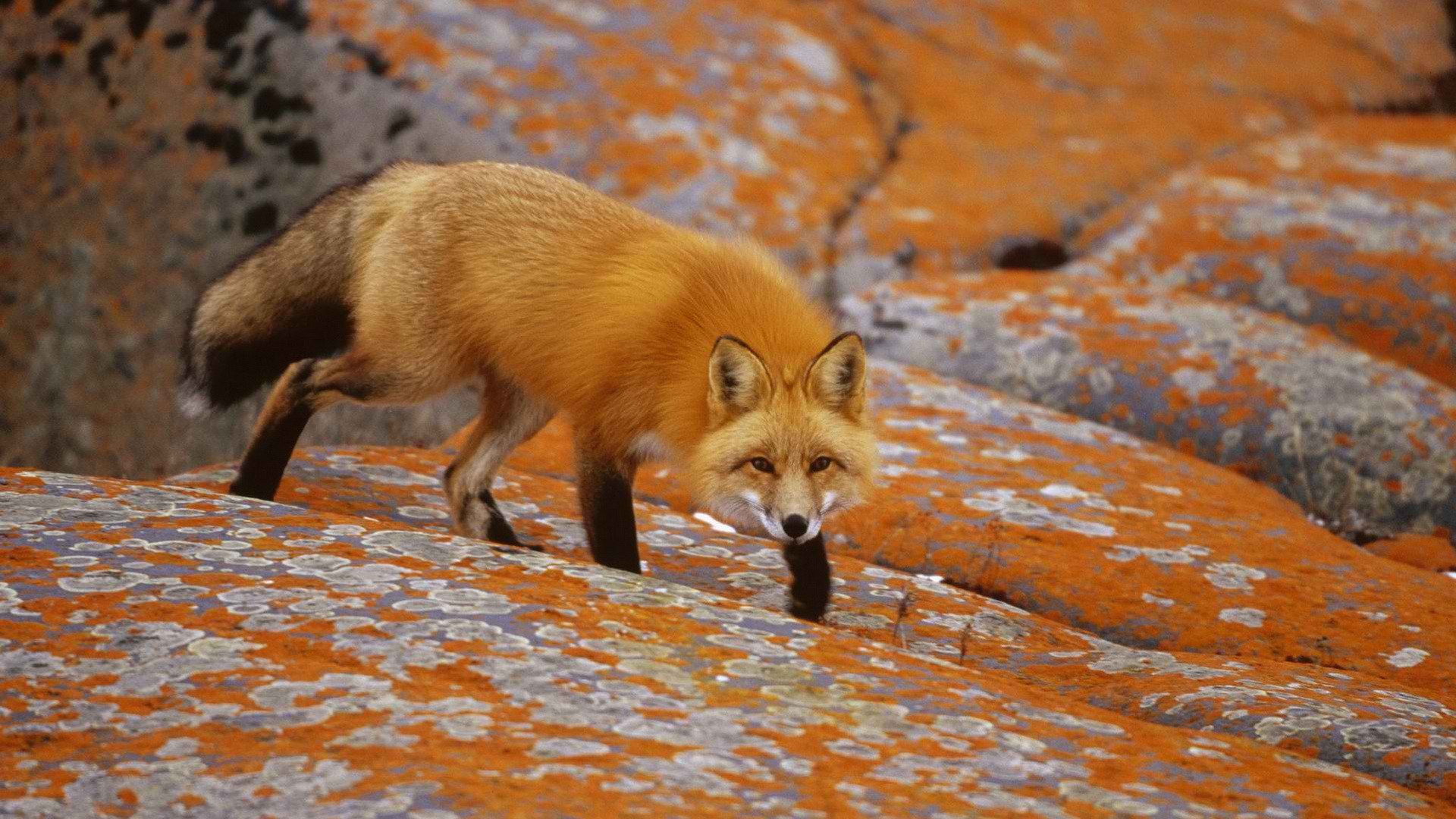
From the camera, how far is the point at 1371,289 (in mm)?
7289

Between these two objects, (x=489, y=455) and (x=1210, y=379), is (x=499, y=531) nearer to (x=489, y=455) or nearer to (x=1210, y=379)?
(x=489, y=455)

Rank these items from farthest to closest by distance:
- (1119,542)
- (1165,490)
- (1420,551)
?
(1420,551), (1165,490), (1119,542)

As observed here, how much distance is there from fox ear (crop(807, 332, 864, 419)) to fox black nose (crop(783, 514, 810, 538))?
487 mm

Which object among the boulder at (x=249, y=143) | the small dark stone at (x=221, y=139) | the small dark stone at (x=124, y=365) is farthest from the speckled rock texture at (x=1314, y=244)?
the small dark stone at (x=124, y=365)

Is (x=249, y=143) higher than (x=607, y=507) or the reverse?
higher

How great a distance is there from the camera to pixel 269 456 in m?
4.62

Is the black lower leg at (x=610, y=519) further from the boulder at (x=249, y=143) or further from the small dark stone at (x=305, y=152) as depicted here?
the small dark stone at (x=305, y=152)

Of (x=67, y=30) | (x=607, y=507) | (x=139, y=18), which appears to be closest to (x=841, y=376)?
(x=607, y=507)

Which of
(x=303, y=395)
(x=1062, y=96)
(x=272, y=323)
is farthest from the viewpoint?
(x=1062, y=96)

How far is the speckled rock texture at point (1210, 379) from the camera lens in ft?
19.7

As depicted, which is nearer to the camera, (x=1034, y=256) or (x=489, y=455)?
(x=489, y=455)

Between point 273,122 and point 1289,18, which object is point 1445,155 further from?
point 273,122

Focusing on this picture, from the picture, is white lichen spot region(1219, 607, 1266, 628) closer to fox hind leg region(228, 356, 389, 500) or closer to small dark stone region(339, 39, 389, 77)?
fox hind leg region(228, 356, 389, 500)

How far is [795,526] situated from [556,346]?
47.0 inches
